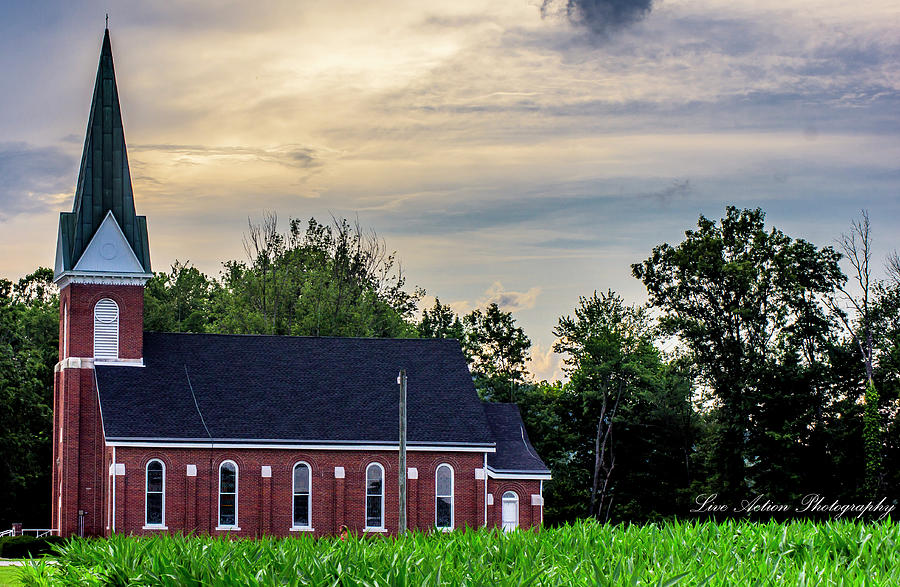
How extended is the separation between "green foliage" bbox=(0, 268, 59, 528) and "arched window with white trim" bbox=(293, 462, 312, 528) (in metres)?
16.9

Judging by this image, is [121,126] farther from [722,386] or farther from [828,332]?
[828,332]

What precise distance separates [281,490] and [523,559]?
33387 millimetres

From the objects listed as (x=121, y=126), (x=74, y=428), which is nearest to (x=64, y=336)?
(x=74, y=428)

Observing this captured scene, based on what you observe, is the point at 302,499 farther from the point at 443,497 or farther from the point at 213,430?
the point at 443,497

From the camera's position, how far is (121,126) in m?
49.3

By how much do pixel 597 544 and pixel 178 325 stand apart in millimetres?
69897

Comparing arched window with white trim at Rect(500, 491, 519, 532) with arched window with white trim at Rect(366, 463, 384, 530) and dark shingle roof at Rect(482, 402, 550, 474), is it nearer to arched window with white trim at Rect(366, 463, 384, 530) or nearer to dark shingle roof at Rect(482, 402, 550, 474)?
dark shingle roof at Rect(482, 402, 550, 474)

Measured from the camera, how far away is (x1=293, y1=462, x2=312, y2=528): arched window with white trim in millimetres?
46375

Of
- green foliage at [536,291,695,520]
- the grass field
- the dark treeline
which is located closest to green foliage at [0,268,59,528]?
the dark treeline

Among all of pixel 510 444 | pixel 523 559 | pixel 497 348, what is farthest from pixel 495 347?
pixel 523 559

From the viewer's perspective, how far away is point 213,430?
45844 millimetres

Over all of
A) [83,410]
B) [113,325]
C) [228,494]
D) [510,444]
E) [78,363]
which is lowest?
[228,494]

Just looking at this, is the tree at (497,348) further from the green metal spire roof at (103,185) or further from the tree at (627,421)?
the green metal spire roof at (103,185)

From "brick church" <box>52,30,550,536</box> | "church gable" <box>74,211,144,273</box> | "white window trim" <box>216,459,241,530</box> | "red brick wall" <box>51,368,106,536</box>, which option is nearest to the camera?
"brick church" <box>52,30,550,536</box>
